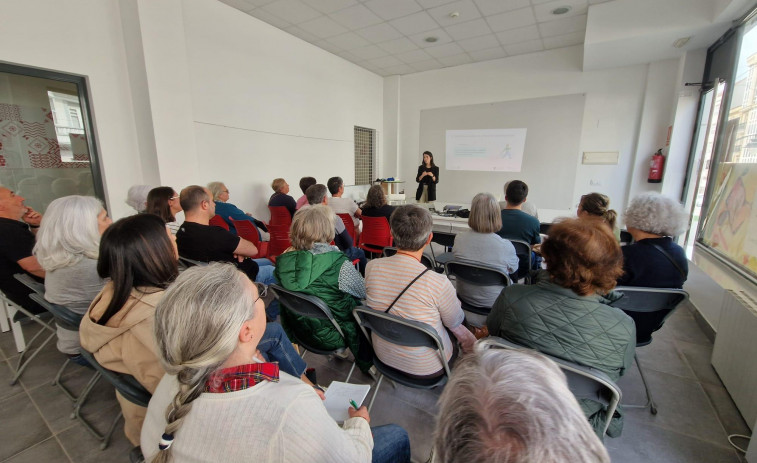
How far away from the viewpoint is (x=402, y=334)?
4.61 ft

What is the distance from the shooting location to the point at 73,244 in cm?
159

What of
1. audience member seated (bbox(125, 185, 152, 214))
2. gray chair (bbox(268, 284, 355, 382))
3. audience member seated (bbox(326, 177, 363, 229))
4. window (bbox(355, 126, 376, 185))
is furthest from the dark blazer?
gray chair (bbox(268, 284, 355, 382))

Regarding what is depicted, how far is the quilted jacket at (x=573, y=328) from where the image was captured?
3.64 feet

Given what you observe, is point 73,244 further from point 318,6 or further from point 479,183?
point 479,183

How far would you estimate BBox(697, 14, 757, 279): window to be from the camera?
7.14 feet

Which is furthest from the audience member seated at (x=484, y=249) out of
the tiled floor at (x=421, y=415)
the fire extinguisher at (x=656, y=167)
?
the fire extinguisher at (x=656, y=167)

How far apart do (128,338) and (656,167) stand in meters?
6.42

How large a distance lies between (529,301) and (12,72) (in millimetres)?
4517

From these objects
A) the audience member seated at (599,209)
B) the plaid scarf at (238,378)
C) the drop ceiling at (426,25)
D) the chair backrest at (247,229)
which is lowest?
the chair backrest at (247,229)

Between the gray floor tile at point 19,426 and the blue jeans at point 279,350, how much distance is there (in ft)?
4.67

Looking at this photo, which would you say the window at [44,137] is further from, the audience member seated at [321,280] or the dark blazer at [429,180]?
the dark blazer at [429,180]

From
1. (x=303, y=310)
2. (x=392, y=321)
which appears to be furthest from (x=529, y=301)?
(x=303, y=310)

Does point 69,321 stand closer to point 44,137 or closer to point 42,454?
point 42,454

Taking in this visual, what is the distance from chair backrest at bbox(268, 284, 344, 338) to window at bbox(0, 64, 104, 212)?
3.11 meters
